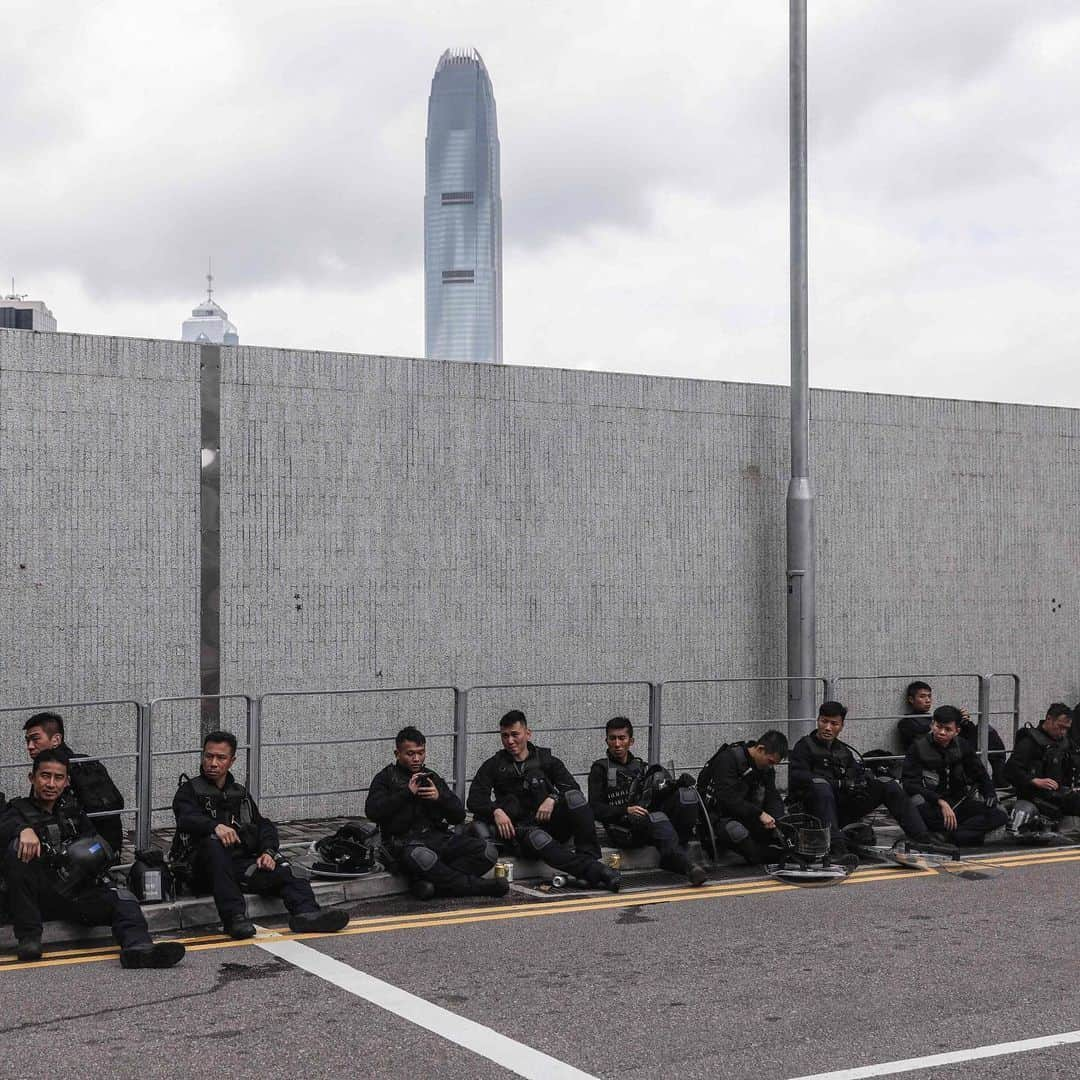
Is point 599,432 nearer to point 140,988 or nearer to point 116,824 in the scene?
point 116,824

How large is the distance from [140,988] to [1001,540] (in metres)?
11.9

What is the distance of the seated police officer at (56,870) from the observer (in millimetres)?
8117

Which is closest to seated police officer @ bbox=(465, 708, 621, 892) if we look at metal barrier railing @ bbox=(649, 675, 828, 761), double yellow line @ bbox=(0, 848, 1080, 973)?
double yellow line @ bbox=(0, 848, 1080, 973)

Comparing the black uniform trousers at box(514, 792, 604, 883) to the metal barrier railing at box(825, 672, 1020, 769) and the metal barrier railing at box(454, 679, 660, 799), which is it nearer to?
the metal barrier railing at box(454, 679, 660, 799)

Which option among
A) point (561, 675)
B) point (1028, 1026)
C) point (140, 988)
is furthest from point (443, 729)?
point (1028, 1026)

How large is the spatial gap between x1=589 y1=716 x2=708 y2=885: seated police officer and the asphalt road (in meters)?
1.04

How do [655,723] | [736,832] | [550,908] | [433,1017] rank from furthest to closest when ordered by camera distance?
1. [655,723]
2. [736,832]
3. [550,908]
4. [433,1017]

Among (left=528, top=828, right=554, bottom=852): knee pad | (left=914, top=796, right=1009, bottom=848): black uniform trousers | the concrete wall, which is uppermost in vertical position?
the concrete wall

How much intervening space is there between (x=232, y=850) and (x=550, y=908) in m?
2.06

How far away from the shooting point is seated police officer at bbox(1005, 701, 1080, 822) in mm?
12820

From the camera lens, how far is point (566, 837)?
423 inches

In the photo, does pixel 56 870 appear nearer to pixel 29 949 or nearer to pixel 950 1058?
pixel 29 949

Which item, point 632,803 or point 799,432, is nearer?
point 632,803

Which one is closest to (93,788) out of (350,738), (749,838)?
(350,738)
